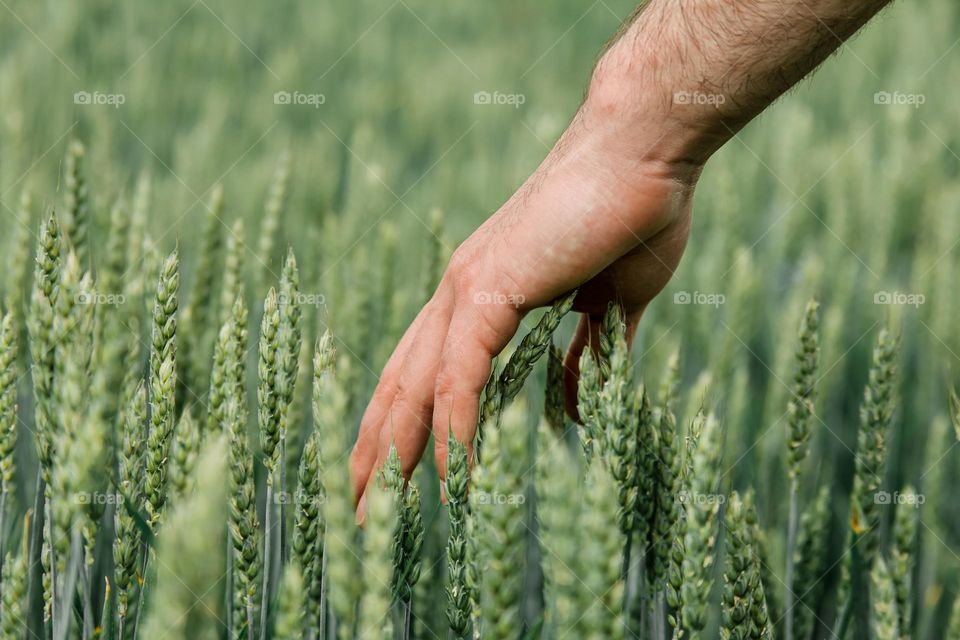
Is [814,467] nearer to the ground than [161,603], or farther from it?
farther from it

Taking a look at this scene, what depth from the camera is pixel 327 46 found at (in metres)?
3.51

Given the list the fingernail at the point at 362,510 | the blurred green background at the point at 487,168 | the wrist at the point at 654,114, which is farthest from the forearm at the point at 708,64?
the fingernail at the point at 362,510

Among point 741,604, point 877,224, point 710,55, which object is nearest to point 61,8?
point 877,224

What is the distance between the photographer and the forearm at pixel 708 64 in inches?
37.0

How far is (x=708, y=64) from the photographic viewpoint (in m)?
0.97

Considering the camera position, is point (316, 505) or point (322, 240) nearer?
point (316, 505)

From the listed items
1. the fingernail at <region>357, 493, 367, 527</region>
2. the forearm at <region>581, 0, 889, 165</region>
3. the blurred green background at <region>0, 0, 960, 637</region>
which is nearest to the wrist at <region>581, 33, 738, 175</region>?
the forearm at <region>581, 0, 889, 165</region>

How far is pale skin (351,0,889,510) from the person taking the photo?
0.96m

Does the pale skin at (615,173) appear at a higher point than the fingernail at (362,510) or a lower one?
higher

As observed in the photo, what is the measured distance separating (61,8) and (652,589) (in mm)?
3029

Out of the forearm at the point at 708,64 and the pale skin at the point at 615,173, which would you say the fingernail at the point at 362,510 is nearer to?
the pale skin at the point at 615,173

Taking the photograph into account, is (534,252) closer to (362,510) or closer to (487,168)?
(362,510)

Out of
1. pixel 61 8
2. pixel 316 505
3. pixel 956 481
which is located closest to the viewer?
pixel 316 505

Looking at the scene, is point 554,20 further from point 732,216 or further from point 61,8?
point 732,216
